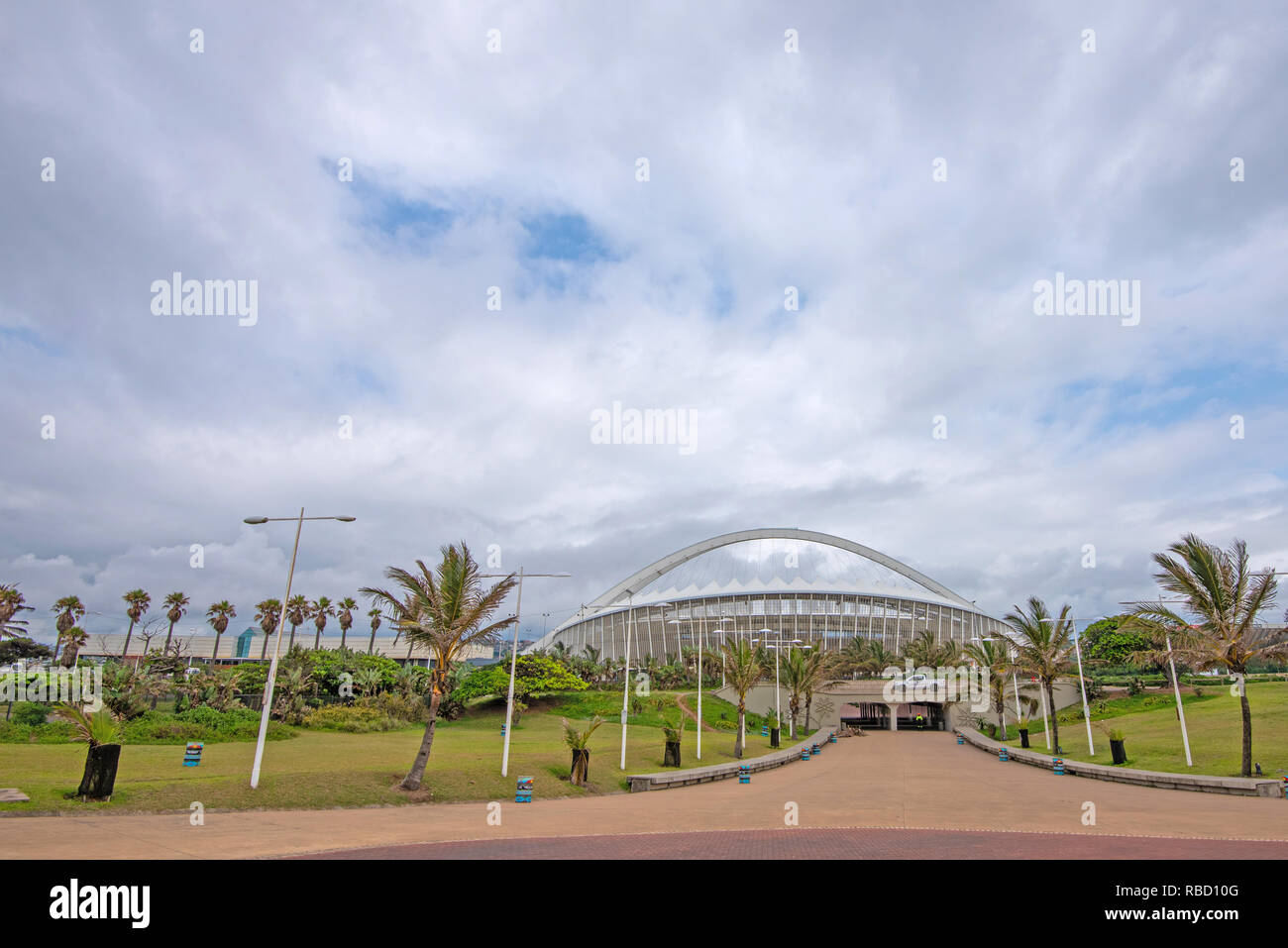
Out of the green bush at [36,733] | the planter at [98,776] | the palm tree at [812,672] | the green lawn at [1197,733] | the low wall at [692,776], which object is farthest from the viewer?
the palm tree at [812,672]

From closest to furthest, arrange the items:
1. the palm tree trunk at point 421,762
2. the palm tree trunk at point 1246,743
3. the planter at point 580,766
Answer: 1. the palm tree trunk at point 421,762
2. the palm tree trunk at point 1246,743
3. the planter at point 580,766

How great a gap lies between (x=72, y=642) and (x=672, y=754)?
5529 cm

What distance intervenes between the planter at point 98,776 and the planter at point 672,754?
882 inches

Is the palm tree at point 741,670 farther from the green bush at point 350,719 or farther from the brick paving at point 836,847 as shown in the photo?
the brick paving at point 836,847

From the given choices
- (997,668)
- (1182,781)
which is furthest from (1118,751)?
(997,668)

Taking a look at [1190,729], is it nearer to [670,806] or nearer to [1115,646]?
[670,806]

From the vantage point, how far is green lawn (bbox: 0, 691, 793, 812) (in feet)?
58.0

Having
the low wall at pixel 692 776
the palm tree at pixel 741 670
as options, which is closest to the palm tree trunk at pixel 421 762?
the low wall at pixel 692 776

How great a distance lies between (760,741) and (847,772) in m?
17.9

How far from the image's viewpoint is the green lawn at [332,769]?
17.7 m

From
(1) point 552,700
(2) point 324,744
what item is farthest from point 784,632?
(2) point 324,744

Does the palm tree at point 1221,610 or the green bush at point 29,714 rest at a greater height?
the palm tree at point 1221,610

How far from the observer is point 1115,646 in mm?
72438
